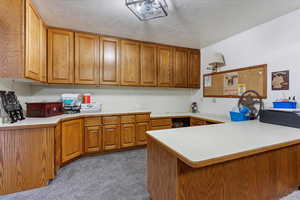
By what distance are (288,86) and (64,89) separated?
3813mm

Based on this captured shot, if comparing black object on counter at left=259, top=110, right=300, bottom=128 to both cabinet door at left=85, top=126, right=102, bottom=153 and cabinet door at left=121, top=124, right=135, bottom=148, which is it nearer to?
cabinet door at left=121, top=124, right=135, bottom=148

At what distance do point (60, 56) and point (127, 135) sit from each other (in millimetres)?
1903

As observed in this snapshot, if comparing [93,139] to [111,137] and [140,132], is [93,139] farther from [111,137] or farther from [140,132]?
[140,132]

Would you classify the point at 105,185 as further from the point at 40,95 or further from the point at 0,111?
the point at 40,95

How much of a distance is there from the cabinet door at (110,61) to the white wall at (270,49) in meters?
2.24

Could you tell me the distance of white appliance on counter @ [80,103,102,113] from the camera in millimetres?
2689

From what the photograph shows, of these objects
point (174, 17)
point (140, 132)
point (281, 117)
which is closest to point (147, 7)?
point (174, 17)

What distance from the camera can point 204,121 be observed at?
105 inches

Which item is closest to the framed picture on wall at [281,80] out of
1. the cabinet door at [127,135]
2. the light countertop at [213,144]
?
the light countertop at [213,144]

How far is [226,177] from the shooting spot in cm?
103

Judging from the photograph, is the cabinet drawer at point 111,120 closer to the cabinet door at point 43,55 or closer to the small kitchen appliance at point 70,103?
the small kitchen appliance at point 70,103

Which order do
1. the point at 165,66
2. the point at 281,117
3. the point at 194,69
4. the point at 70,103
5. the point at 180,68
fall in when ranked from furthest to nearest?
the point at 194,69
the point at 180,68
the point at 165,66
the point at 70,103
the point at 281,117

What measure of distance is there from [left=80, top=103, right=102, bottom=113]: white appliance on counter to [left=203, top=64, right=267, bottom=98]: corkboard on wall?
2525mm

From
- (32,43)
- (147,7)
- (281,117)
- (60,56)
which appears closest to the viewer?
(281,117)
